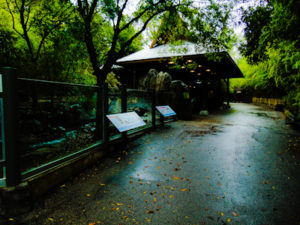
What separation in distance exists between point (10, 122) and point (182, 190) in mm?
2756

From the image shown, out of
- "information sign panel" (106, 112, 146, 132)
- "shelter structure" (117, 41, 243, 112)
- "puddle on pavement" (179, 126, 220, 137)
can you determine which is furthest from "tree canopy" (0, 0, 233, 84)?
"shelter structure" (117, 41, 243, 112)

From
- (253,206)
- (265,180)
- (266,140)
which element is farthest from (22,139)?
(266,140)

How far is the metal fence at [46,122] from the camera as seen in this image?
8.50ft

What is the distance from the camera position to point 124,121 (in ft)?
17.7

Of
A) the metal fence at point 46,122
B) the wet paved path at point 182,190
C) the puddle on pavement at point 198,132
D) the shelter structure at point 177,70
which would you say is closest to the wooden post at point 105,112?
the metal fence at point 46,122

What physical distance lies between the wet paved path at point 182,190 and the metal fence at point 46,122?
0.55 m

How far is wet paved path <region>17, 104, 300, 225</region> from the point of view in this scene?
8.21ft

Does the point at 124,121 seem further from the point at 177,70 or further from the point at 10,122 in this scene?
A: the point at 177,70

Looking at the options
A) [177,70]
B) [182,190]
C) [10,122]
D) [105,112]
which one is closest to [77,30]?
[105,112]

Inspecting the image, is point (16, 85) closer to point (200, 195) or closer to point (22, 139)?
point (22, 139)

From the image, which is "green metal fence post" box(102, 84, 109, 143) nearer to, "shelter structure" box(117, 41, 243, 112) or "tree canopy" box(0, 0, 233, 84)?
"tree canopy" box(0, 0, 233, 84)

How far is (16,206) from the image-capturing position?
2545 mm

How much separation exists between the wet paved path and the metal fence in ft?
1.80

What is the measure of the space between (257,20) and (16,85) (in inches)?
241
